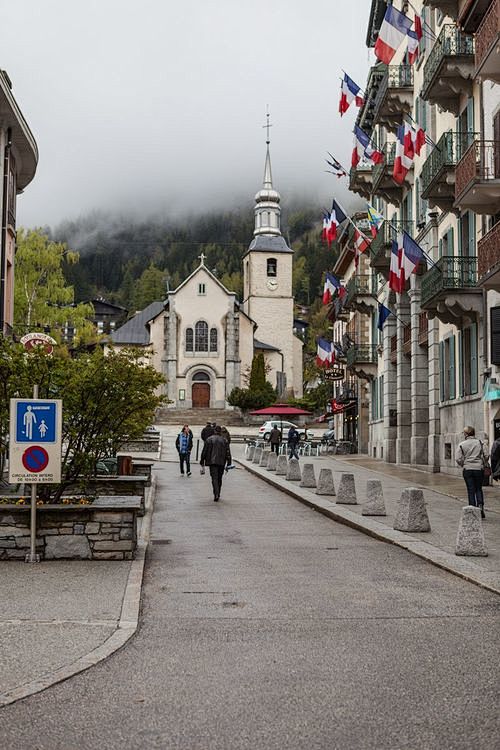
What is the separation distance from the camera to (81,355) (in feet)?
52.6

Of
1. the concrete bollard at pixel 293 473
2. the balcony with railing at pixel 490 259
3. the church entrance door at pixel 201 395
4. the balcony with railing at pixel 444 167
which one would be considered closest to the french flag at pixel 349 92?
the balcony with railing at pixel 444 167

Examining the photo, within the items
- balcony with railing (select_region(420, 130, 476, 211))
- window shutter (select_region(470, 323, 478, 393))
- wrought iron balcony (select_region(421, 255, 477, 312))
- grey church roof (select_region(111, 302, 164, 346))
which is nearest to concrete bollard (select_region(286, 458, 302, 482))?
window shutter (select_region(470, 323, 478, 393))

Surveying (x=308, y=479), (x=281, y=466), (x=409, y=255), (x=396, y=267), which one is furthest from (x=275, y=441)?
(x=308, y=479)

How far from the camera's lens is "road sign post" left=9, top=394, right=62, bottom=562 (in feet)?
40.2

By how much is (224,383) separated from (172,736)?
8676 centimetres

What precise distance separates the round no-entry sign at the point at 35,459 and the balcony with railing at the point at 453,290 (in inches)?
669

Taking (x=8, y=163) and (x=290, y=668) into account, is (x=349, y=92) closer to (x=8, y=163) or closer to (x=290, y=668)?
(x=8, y=163)

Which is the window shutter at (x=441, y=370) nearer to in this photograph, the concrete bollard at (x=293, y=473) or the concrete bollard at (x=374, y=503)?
the concrete bollard at (x=293, y=473)

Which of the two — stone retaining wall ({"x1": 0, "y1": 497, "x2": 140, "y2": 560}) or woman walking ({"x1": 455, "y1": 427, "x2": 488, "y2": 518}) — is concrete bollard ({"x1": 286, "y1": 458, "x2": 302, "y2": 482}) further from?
stone retaining wall ({"x1": 0, "y1": 497, "x2": 140, "y2": 560})

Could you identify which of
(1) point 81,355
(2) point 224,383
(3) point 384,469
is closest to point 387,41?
→ (1) point 81,355

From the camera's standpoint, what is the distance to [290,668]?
6844 millimetres

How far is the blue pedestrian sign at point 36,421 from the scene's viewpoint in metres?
12.3

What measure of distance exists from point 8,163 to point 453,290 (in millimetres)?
14179

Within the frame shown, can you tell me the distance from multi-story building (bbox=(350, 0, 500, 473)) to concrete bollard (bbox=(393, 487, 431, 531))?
25.7 ft
